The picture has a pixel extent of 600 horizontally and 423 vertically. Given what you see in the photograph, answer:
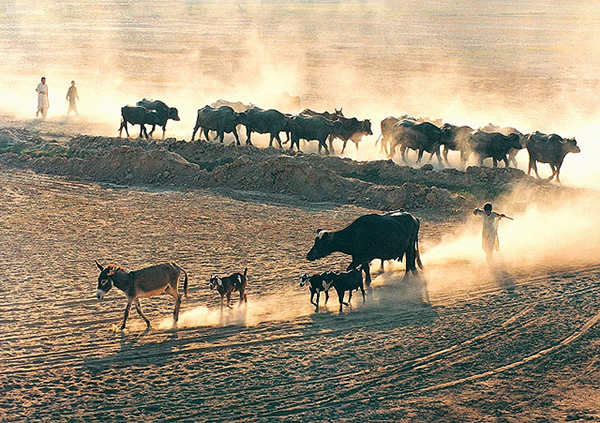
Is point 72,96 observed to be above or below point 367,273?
above

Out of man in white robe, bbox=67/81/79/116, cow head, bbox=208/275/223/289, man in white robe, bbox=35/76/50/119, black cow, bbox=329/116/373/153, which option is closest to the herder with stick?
cow head, bbox=208/275/223/289

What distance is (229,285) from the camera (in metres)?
15.4

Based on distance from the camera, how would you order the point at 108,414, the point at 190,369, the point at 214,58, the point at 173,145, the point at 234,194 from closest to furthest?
the point at 108,414, the point at 190,369, the point at 234,194, the point at 173,145, the point at 214,58

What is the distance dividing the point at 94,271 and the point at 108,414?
5995 millimetres

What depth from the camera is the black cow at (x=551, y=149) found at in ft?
89.8

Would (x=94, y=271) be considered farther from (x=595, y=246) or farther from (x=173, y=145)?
(x=173, y=145)

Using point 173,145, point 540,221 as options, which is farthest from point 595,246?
point 173,145

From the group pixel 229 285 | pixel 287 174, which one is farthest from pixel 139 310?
pixel 287 174

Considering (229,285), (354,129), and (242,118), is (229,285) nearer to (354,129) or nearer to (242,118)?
(354,129)

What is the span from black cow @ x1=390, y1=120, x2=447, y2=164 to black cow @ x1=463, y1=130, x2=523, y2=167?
3.76 ft

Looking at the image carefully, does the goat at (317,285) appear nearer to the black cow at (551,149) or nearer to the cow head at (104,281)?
the cow head at (104,281)

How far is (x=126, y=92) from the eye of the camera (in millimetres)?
46969

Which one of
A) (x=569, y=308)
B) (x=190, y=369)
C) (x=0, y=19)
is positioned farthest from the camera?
(x=0, y=19)

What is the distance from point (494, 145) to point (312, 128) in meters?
5.74
